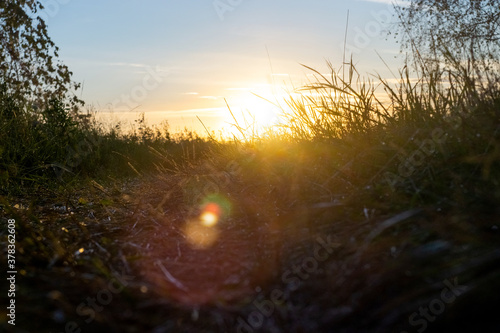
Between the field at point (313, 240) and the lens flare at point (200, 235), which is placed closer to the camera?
the field at point (313, 240)

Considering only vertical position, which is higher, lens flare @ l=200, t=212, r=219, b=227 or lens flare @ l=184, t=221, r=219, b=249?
lens flare @ l=200, t=212, r=219, b=227

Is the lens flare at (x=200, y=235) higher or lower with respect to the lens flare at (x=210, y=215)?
lower

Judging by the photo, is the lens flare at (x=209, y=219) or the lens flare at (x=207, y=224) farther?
the lens flare at (x=209, y=219)

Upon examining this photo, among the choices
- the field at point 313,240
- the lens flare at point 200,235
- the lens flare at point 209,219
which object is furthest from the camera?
the lens flare at point 209,219

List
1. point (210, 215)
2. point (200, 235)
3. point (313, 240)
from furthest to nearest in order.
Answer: point (210, 215) → point (200, 235) → point (313, 240)

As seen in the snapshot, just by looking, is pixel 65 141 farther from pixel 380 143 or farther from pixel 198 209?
pixel 380 143

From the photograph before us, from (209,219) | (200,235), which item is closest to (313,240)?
(200,235)

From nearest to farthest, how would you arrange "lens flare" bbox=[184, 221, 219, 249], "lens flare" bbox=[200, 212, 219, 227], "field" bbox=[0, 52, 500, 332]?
"field" bbox=[0, 52, 500, 332] < "lens flare" bbox=[184, 221, 219, 249] < "lens flare" bbox=[200, 212, 219, 227]

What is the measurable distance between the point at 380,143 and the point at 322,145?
1.65 feet

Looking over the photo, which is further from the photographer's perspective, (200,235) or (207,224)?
(207,224)

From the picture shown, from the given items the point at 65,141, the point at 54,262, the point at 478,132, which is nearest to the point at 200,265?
the point at 54,262

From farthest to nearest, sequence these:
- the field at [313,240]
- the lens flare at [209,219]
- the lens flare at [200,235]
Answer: the lens flare at [209,219] → the lens flare at [200,235] → the field at [313,240]

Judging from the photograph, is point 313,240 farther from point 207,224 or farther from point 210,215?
point 210,215

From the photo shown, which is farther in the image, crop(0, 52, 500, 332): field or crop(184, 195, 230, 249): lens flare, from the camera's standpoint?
crop(184, 195, 230, 249): lens flare
